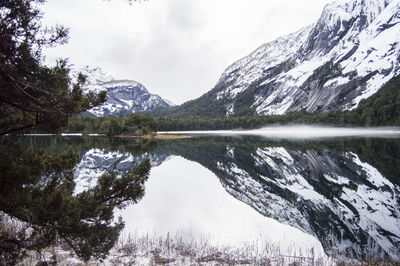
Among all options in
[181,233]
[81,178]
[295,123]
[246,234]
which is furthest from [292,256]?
[295,123]

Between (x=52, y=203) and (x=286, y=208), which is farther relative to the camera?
(x=286, y=208)

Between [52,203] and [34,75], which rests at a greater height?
[34,75]

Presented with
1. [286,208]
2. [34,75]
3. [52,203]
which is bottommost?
[286,208]

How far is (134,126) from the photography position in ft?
448

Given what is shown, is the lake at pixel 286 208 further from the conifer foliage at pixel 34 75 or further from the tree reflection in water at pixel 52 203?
the conifer foliage at pixel 34 75

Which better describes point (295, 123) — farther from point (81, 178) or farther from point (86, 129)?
point (81, 178)

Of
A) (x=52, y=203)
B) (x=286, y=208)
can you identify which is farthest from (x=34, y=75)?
(x=286, y=208)

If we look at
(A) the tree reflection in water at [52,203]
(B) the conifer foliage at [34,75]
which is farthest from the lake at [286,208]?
(B) the conifer foliage at [34,75]

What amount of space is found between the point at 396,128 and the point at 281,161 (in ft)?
→ 337

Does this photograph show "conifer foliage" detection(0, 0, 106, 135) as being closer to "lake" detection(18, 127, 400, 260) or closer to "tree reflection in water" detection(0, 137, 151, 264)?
"tree reflection in water" detection(0, 137, 151, 264)

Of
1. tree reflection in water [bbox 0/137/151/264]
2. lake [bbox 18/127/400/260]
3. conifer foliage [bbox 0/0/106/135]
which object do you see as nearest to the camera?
tree reflection in water [bbox 0/137/151/264]

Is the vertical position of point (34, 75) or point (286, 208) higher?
point (34, 75)

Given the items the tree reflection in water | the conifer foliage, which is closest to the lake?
the tree reflection in water

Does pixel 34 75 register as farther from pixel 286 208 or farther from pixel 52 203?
pixel 286 208
